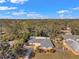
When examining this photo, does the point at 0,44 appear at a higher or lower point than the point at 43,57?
higher

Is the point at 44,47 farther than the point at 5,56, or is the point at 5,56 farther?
the point at 44,47

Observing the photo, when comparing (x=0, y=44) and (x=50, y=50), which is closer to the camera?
(x=0, y=44)

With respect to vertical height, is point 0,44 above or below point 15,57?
above

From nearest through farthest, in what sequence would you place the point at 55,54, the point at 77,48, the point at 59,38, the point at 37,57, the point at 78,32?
the point at 37,57
the point at 55,54
the point at 77,48
the point at 59,38
the point at 78,32

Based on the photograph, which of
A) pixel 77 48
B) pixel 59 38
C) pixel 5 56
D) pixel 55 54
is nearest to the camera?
pixel 5 56

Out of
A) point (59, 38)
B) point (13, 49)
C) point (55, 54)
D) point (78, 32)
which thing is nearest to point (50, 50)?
point (55, 54)

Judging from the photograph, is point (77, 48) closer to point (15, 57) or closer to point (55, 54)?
point (55, 54)

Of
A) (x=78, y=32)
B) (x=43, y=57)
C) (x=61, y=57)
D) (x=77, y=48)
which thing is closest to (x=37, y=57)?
(x=43, y=57)

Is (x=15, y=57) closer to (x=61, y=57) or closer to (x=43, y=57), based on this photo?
(x=43, y=57)

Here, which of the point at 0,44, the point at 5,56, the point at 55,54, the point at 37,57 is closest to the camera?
the point at 5,56
